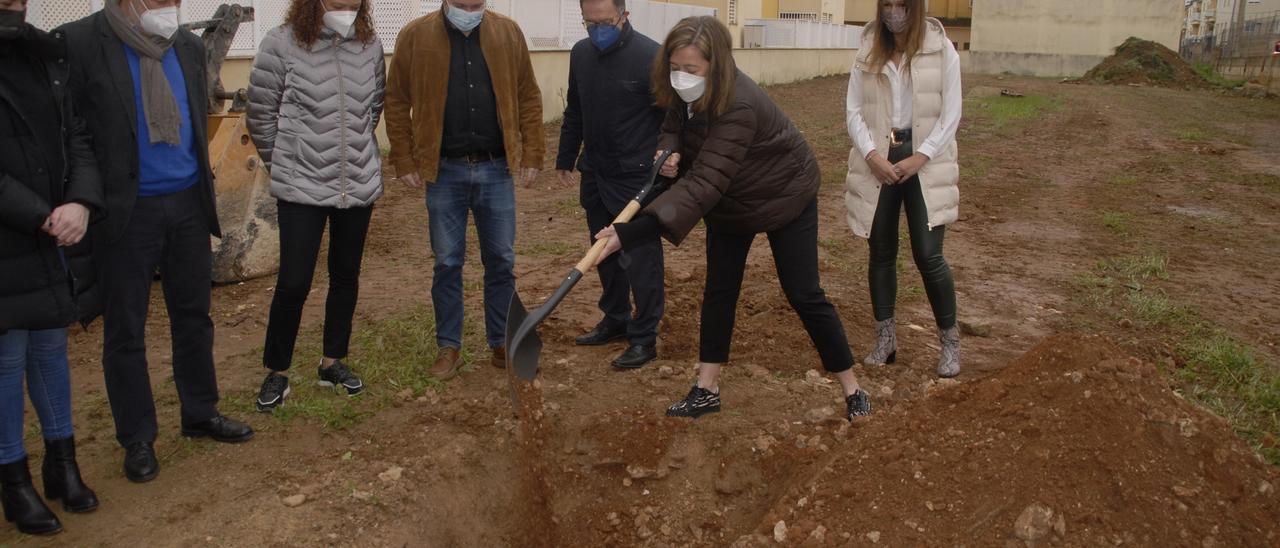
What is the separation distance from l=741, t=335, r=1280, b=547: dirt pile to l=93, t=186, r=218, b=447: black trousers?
2268mm

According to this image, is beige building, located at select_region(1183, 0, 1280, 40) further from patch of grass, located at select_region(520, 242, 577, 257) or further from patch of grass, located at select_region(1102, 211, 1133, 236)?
patch of grass, located at select_region(520, 242, 577, 257)

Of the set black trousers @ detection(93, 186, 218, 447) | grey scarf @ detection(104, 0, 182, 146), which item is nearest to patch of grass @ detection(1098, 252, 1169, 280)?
black trousers @ detection(93, 186, 218, 447)

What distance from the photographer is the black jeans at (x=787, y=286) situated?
13.0 ft

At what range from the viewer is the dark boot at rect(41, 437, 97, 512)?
352cm

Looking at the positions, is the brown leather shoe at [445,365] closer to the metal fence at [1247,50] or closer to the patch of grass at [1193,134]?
the patch of grass at [1193,134]

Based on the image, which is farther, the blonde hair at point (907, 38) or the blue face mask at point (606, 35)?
the blue face mask at point (606, 35)

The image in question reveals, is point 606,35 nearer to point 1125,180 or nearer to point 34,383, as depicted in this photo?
point 34,383

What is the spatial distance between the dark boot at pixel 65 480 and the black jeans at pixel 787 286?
236 centimetres

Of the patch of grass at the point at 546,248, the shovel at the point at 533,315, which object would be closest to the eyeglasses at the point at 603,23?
the shovel at the point at 533,315

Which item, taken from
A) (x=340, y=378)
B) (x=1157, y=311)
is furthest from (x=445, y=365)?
(x=1157, y=311)

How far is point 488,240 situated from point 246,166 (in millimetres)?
2531

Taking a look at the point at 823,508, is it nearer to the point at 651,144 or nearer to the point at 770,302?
the point at 651,144

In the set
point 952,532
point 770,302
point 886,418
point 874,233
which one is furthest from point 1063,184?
point 952,532

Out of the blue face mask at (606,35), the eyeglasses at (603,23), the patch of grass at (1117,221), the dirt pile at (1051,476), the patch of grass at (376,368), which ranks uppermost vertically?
the eyeglasses at (603,23)
